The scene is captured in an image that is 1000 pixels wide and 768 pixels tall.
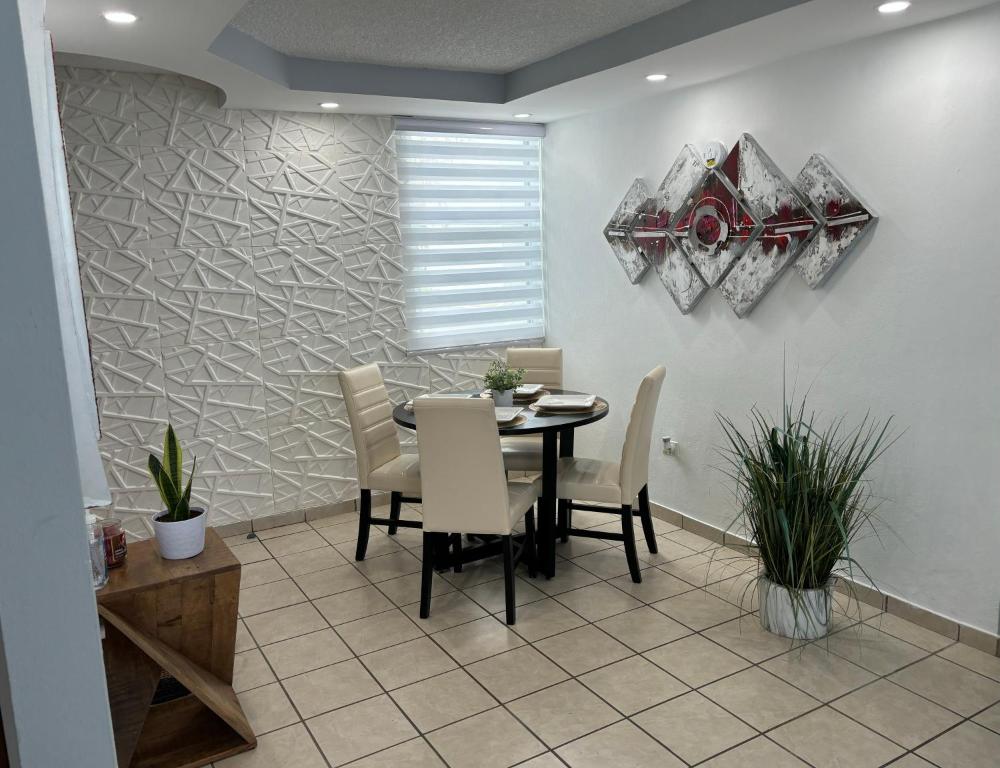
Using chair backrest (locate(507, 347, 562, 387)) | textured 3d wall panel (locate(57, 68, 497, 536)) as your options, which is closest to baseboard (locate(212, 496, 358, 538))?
textured 3d wall panel (locate(57, 68, 497, 536))

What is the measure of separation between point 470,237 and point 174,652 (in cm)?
323

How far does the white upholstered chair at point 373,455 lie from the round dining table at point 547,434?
0.84 feet

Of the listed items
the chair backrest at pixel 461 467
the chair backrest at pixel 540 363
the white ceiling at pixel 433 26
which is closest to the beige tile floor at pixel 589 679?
the chair backrest at pixel 461 467

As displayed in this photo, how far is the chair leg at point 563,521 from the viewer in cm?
402

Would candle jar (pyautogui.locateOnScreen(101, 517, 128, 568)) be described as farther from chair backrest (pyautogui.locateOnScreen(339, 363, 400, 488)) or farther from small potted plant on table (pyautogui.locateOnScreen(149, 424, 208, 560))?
chair backrest (pyautogui.locateOnScreen(339, 363, 400, 488))

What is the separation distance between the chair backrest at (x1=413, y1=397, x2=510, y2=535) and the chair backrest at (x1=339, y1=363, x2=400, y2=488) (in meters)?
0.77

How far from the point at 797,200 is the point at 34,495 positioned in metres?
3.24

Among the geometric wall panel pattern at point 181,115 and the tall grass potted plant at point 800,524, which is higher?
the geometric wall panel pattern at point 181,115

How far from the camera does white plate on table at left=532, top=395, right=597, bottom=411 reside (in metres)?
3.72

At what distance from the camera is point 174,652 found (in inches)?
99.0

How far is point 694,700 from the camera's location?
273cm

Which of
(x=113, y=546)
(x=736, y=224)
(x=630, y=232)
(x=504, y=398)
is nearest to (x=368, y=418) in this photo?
(x=504, y=398)

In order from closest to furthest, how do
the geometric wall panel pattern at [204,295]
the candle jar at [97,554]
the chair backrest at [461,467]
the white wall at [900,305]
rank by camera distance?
the candle jar at [97,554] → the white wall at [900,305] → the chair backrest at [461,467] → the geometric wall panel pattern at [204,295]

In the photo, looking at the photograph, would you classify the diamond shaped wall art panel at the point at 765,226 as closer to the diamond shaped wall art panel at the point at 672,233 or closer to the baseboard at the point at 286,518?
the diamond shaped wall art panel at the point at 672,233
